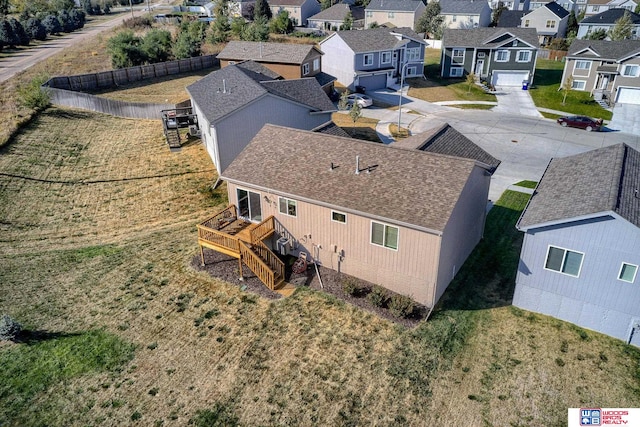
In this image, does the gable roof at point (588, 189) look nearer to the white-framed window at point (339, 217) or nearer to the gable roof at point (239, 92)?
the white-framed window at point (339, 217)

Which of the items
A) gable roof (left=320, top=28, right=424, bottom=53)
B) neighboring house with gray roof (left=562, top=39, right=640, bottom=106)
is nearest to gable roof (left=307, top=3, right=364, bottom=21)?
gable roof (left=320, top=28, right=424, bottom=53)

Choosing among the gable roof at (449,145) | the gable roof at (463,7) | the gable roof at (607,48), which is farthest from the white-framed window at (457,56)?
the gable roof at (449,145)

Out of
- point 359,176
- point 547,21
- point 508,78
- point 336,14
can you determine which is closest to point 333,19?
point 336,14

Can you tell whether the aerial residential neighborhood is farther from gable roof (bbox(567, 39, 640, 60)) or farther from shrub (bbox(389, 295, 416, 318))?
gable roof (bbox(567, 39, 640, 60))

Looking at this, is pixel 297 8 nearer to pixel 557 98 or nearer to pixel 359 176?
pixel 557 98

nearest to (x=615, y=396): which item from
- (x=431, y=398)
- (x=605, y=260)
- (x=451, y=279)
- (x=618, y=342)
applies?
(x=618, y=342)

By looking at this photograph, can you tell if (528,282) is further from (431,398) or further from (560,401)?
(431,398)
